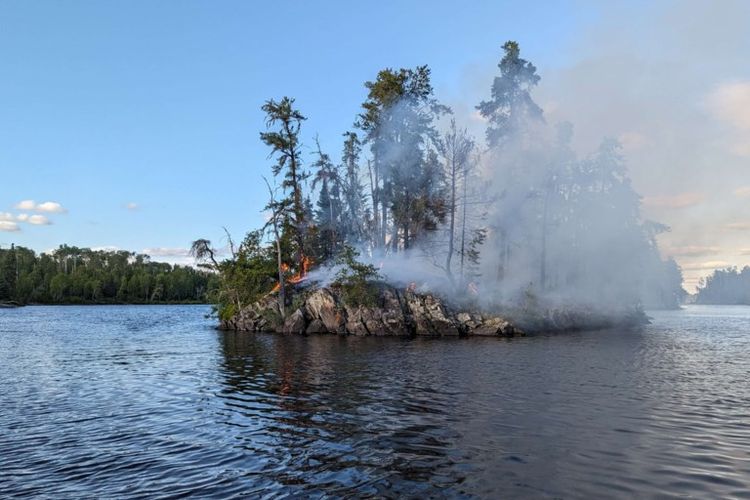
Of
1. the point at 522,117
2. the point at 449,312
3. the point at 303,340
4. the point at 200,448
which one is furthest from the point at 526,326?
the point at 200,448

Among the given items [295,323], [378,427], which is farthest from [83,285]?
[378,427]

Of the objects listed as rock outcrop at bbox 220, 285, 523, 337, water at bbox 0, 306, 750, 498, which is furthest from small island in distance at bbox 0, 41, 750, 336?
water at bbox 0, 306, 750, 498

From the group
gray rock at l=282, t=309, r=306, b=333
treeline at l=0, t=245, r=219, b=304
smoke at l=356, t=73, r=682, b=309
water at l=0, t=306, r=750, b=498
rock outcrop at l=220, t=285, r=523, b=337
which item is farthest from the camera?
treeline at l=0, t=245, r=219, b=304

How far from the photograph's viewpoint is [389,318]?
4747 centimetres

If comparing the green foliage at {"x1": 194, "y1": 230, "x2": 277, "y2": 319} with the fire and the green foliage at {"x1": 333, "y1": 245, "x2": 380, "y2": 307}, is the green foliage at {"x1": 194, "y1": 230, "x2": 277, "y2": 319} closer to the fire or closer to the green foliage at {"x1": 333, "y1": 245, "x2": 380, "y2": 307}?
the fire

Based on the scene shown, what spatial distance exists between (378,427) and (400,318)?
33.5m

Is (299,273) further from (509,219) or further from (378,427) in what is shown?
(378,427)

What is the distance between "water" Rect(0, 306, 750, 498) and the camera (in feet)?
32.3

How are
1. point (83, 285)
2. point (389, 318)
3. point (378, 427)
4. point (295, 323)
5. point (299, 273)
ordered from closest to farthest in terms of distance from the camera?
point (378, 427) < point (389, 318) < point (295, 323) < point (299, 273) < point (83, 285)

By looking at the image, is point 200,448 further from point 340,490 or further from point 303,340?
point 303,340

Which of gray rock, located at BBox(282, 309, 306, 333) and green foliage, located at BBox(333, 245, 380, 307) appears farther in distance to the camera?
gray rock, located at BBox(282, 309, 306, 333)

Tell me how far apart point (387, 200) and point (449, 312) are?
18.9 metres

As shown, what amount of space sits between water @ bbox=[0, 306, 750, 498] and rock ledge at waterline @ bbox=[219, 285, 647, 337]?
17.4 meters

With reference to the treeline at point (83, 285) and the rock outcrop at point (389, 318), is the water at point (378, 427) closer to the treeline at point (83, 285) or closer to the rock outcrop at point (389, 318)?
the rock outcrop at point (389, 318)
